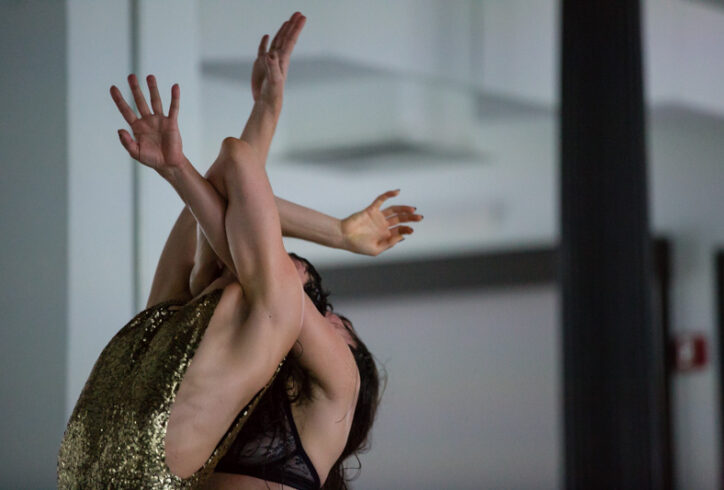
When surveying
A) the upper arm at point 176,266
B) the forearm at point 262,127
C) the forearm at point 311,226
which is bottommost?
the upper arm at point 176,266

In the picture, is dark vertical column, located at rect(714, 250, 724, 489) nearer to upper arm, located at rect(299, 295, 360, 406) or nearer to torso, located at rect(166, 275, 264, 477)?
upper arm, located at rect(299, 295, 360, 406)

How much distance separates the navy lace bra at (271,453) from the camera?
4.68 feet

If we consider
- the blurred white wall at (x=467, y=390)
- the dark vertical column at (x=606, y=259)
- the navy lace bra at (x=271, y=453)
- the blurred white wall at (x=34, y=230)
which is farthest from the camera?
the blurred white wall at (x=467, y=390)

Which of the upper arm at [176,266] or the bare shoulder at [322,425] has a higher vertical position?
the upper arm at [176,266]

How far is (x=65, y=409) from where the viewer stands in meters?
2.64

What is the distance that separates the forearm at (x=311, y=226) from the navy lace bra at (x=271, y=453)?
0.30 m

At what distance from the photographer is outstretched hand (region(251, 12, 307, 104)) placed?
167cm

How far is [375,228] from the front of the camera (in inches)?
64.5

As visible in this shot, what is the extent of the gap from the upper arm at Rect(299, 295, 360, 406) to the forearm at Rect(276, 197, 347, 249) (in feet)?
0.72

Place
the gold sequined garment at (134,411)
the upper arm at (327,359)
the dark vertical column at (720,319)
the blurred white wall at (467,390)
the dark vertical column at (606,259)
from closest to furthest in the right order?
the gold sequined garment at (134,411)
the upper arm at (327,359)
the dark vertical column at (606,259)
the dark vertical column at (720,319)
the blurred white wall at (467,390)

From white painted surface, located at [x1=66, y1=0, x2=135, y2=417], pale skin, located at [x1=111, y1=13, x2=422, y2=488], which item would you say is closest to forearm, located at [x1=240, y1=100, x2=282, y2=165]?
pale skin, located at [x1=111, y1=13, x2=422, y2=488]

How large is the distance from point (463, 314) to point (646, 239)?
1961mm

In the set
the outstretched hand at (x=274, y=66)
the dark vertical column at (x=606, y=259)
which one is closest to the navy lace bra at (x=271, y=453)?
the outstretched hand at (x=274, y=66)

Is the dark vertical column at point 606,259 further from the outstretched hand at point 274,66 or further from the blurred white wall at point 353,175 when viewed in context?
the outstretched hand at point 274,66
